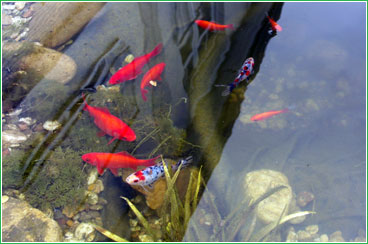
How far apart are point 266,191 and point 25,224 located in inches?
132

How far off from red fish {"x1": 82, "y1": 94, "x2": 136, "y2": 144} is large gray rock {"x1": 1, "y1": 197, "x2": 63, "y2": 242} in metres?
1.41

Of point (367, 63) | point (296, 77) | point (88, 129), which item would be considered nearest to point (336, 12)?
point (367, 63)

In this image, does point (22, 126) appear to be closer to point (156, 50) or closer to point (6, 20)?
point (156, 50)

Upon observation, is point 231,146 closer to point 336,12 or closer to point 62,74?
point 62,74

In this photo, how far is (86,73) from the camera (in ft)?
15.2

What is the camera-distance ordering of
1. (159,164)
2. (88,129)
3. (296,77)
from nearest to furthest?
(159,164)
(88,129)
(296,77)

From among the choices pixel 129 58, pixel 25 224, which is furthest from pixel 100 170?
pixel 129 58

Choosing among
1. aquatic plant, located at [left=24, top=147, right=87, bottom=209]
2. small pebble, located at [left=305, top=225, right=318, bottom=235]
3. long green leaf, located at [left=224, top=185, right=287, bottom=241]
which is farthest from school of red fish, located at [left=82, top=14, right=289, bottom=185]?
small pebble, located at [left=305, top=225, right=318, bottom=235]

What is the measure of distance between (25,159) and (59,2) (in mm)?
3596

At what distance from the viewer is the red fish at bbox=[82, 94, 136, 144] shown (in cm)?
379

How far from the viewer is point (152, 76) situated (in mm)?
4348

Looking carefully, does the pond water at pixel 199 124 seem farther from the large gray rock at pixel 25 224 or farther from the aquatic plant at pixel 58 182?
the large gray rock at pixel 25 224

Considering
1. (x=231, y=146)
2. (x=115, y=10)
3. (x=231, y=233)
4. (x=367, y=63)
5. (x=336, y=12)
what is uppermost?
(x=115, y=10)

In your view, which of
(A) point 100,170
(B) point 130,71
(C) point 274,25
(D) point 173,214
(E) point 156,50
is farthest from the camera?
(C) point 274,25
